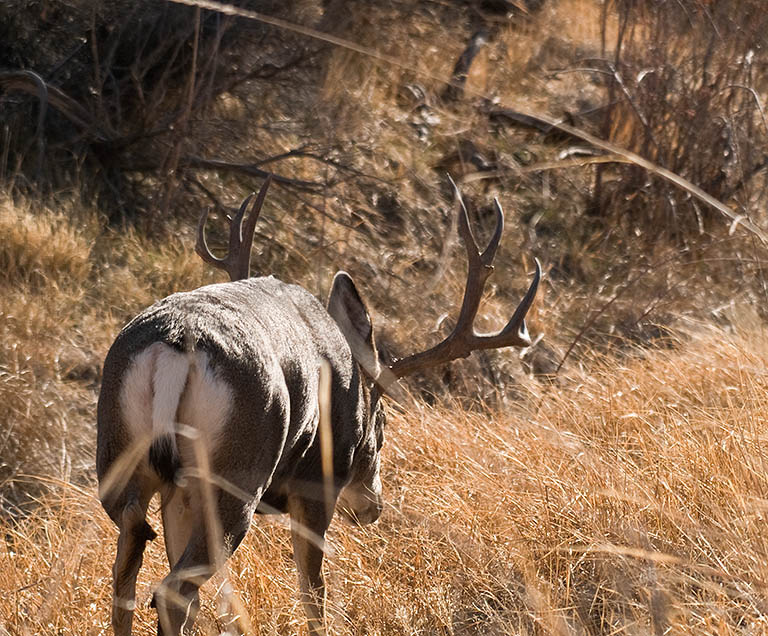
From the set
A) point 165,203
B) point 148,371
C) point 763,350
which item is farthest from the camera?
point 165,203

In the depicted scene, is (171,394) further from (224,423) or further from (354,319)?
(354,319)

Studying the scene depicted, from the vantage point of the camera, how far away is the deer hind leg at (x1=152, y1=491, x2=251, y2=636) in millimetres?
3115

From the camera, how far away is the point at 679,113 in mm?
9438

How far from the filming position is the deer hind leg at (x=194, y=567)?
123 inches

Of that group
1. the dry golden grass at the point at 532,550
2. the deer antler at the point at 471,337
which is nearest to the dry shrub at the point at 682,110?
the deer antler at the point at 471,337

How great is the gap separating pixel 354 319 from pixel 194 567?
177cm

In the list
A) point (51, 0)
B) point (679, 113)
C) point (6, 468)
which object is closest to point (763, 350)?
point (6, 468)

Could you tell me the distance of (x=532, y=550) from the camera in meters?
3.91

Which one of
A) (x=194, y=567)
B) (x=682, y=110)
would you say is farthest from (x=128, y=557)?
(x=682, y=110)

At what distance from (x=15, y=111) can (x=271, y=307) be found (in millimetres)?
5183

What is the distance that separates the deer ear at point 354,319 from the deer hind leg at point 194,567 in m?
1.55

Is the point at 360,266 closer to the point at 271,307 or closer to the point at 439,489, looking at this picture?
the point at 439,489

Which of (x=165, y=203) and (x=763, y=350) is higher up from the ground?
(x=763, y=350)

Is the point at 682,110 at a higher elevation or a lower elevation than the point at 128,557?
higher
